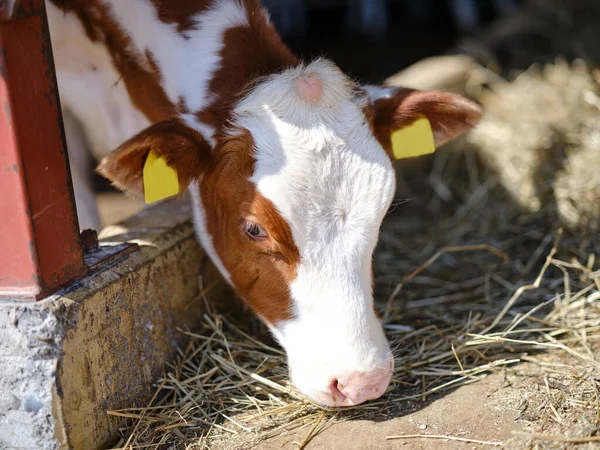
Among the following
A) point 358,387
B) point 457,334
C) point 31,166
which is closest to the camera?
point 31,166

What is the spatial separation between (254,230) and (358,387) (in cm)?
77

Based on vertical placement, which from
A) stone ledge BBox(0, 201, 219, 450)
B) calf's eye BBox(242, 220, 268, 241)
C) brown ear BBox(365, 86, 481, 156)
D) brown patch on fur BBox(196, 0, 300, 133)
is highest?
brown patch on fur BBox(196, 0, 300, 133)

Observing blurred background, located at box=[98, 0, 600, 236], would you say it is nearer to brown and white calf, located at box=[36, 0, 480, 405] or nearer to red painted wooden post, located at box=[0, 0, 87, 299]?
brown and white calf, located at box=[36, 0, 480, 405]

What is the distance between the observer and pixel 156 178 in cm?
304

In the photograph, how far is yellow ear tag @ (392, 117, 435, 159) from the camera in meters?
3.49

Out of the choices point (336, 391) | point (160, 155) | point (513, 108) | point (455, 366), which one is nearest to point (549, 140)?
point (513, 108)

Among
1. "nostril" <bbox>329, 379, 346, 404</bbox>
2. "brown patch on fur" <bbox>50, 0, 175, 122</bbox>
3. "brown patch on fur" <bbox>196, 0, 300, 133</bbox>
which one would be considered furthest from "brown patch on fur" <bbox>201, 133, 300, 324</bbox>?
"brown patch on fur" <bbox>50, 0, 175, 122</bbox>

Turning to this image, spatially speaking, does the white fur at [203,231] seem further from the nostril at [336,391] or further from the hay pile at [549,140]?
the hay pile at [549,140]

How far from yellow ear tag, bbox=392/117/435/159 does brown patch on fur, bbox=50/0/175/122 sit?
44.2 inches

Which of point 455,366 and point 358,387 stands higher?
point 358,387

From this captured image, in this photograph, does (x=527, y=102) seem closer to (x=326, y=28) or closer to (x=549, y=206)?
(x=549, y=206)

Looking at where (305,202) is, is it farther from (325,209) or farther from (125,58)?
(125,58)

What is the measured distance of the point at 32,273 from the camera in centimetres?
276

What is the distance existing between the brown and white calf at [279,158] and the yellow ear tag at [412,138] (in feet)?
0.16
